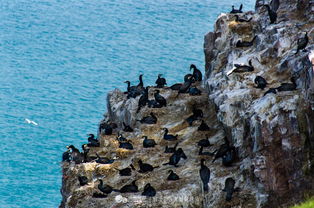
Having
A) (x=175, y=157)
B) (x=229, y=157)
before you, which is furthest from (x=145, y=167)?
(x=229, y=157)

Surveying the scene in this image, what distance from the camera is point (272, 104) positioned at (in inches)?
1168

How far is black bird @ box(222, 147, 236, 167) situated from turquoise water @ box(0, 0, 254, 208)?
24.0 metres

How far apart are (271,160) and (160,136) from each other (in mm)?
10073

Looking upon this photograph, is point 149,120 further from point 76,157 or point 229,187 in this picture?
point 229,187

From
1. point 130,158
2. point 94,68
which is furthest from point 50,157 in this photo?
point 130,158

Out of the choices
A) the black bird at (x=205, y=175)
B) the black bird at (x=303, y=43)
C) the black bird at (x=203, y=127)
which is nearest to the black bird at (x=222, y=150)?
the black bird at (x=205, y=175)

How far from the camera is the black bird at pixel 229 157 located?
31766mm

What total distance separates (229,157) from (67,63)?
1891 inches

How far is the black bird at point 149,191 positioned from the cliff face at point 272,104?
12.3ft

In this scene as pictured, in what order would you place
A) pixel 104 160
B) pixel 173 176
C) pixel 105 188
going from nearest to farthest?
pixel 173 176
pixel 105 188
pixel 104 160

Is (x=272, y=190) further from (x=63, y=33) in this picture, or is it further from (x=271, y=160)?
(x=63, y=33)

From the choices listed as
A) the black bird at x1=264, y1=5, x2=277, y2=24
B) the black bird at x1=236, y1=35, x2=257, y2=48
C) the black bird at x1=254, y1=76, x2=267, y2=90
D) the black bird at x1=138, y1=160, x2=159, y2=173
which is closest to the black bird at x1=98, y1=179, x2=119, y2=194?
the black bird at x1=138, y1=160, x2=159, y2=173

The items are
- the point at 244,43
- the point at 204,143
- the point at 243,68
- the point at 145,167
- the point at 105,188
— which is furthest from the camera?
the point at 244,43

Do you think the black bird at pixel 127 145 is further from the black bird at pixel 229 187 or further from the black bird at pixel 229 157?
the black bird at pixel 229 187
